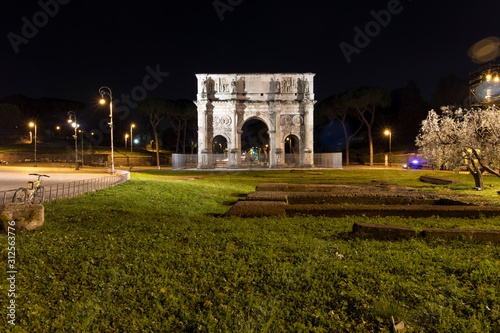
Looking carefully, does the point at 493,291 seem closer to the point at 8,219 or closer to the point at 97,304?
the point at 97,304

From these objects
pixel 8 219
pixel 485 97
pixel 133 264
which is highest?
pixel 485 97

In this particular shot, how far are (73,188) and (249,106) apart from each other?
112 feet

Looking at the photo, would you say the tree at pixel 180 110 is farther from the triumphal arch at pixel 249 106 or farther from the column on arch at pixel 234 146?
the column on arch at pixel 234 146

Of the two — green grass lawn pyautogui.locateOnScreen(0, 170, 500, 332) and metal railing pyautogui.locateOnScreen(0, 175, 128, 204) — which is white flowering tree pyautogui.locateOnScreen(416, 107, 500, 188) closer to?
green grass lawn pyautogui.locateOnScreen(0, 170, 500, 332)

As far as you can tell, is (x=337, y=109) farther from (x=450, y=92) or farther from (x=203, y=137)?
(x=450, y=92)

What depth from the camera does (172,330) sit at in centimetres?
444

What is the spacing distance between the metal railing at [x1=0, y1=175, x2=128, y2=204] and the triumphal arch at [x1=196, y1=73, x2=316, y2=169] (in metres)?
26.7

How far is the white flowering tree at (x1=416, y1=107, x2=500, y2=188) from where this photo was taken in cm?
1727

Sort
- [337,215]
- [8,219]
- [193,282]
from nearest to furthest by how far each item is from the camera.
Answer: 1. [193,282]
2. [8,219]
3. [337,215]

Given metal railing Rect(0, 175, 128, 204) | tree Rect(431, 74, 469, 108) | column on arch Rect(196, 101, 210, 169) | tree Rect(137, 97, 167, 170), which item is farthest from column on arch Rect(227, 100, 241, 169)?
tree Rect(431, 74, 469, 108)

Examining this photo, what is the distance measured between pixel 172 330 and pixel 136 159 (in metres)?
54.0

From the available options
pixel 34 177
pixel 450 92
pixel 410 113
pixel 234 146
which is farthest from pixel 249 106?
pixel 450 92

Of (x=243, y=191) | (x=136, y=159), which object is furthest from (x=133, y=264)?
(x=136, y=159)

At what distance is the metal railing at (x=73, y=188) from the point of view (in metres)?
12.7
